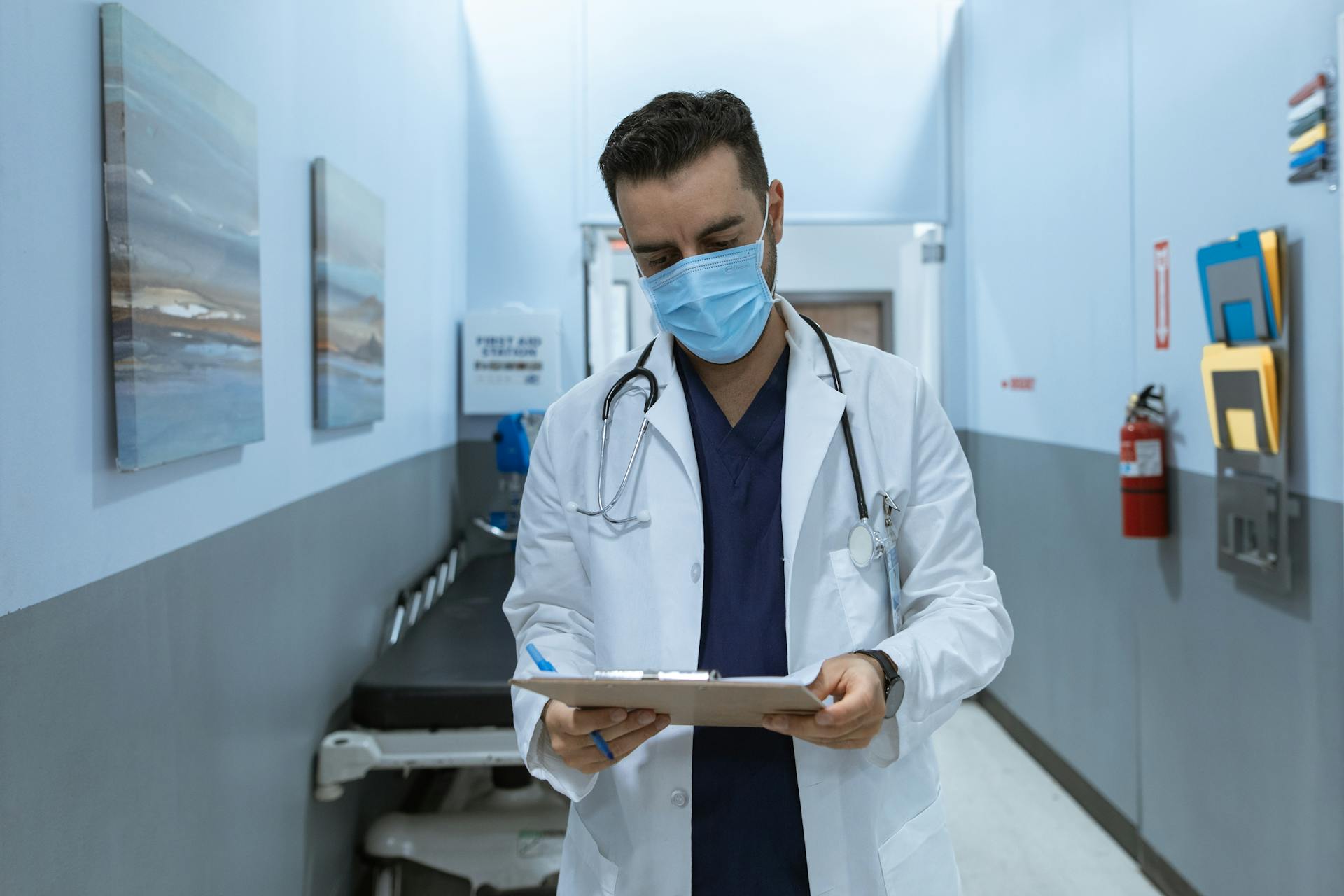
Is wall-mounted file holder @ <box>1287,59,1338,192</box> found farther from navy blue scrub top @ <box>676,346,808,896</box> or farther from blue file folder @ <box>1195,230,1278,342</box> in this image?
navy blue scrub top @ <box>676,346,808,896</box>

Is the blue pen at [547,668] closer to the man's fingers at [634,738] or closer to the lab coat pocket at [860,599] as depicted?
the man's fingers at [634,738]

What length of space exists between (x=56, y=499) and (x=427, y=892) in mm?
1436

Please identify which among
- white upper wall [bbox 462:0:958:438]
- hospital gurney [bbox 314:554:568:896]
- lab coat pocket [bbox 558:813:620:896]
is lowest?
hospital gurney [bbox 314:554:568:896]

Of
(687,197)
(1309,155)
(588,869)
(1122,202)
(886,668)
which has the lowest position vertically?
(588,869)

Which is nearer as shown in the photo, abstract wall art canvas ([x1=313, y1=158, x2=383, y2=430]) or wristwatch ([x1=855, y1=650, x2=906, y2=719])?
wristwatch ([x1=855, y1=650, x2=906, y2=719])

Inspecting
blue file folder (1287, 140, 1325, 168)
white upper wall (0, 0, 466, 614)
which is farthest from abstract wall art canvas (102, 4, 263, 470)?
blue file folder (1287, 140, 1325, 168)

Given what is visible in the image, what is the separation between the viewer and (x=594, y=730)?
915 mm

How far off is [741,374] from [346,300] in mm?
1315

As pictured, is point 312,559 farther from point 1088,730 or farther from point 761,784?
point 1088,730

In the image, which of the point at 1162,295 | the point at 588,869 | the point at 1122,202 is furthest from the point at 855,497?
the point at 1122,202

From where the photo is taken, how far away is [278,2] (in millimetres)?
1858

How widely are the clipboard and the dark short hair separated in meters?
0.57

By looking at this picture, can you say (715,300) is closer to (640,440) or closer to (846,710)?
(640,440)

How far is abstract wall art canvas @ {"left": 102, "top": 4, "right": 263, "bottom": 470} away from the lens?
1.23 metres
